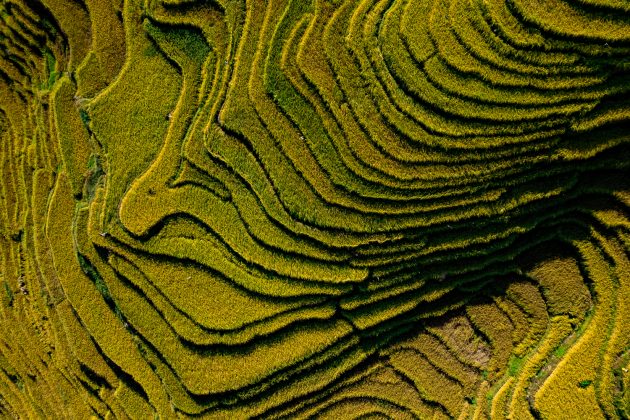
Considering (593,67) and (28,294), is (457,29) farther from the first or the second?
(28,294)

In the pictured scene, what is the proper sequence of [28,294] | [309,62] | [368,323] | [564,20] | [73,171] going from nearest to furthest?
1. [564,20]
2. [309,62]
3. [368,323]
4. [73,171]
5. [28,294]

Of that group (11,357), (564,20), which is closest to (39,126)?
(11,357)

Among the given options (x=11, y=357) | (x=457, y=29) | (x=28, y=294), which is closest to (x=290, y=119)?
(x=457, y=29)

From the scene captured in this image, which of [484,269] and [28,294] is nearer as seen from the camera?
[484,269]

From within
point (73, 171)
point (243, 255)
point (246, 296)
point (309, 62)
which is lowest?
point (246, 296)

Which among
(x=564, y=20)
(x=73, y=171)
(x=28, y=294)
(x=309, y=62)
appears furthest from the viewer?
(x=28, y=294)

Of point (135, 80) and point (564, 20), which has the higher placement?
point (564, 20)
